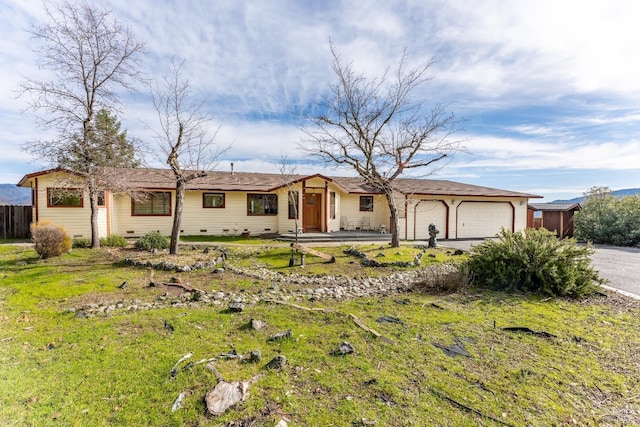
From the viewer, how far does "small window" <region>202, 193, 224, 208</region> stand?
1634cm

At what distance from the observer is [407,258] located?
1054 cm

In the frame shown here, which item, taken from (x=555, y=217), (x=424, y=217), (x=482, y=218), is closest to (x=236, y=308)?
(x=424, y=217)

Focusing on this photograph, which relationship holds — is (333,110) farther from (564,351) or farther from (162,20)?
(564,351)

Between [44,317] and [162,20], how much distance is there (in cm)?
801

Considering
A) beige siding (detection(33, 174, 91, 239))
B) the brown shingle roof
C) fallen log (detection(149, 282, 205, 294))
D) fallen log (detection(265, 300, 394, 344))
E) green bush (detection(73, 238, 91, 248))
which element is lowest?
fallen log (detection(265, 300, 394, 344))

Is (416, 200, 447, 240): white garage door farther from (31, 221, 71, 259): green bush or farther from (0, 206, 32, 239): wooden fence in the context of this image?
(0, 206, 32, 239): wooden fence

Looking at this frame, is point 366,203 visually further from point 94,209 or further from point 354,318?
point 354,318

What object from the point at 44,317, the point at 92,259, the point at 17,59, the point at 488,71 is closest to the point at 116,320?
the point at 44,317

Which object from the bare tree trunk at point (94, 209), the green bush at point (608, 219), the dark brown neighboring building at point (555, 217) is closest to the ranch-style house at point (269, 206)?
the bare tree trunk at point (94, 209)

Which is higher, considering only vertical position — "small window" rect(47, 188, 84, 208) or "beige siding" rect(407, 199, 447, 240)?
"small window" rect(47, 188, 84, 208)

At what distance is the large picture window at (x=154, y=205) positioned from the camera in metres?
15.5

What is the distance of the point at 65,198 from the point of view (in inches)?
517

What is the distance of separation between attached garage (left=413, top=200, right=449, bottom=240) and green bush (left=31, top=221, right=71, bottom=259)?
1616 cm

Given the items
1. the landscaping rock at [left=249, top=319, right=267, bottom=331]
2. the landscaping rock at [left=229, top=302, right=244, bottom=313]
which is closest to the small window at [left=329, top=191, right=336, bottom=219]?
the landscaping rock at [left=229, top=302, right=244, bottom=313]
